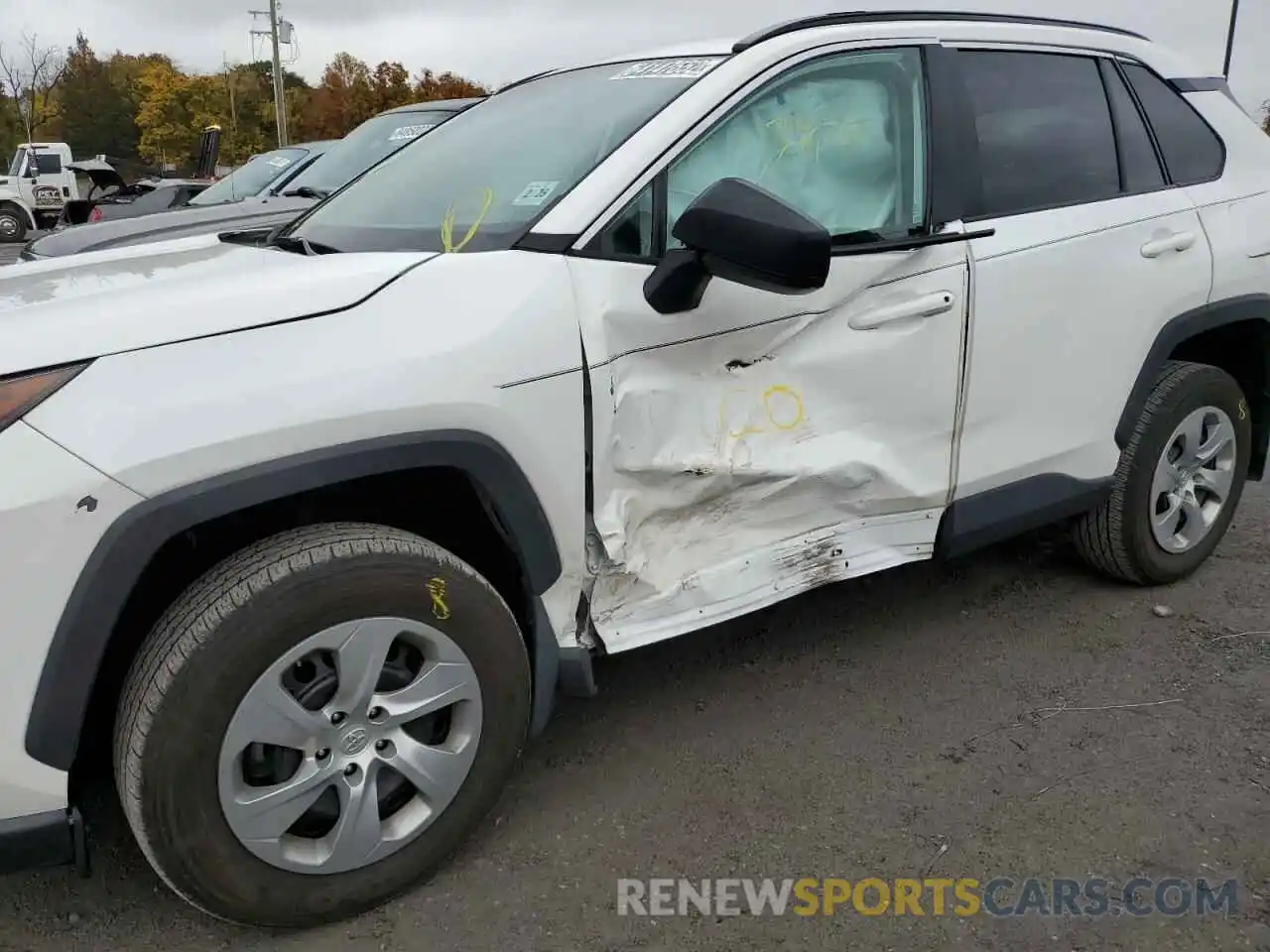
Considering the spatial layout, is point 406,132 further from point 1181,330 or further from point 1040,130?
point 1181,330

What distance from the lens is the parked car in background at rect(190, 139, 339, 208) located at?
7.61m

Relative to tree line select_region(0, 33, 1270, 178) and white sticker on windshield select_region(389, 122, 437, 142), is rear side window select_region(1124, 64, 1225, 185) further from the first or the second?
tree line select_region(0, 33, 1270, 178)

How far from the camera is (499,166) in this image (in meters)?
2.72

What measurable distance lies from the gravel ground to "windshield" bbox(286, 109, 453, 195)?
4.63m

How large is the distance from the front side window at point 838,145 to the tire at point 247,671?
3.71 feet

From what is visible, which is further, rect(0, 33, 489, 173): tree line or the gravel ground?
rect(0, 33, 489, 173): tree line

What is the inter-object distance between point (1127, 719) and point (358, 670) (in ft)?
6.99

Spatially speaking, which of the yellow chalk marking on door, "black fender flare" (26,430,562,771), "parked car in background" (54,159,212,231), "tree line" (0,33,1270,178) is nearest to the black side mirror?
the yellow chalk marking on door

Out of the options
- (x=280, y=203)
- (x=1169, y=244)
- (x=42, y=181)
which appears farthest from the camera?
(x=42, y=181)

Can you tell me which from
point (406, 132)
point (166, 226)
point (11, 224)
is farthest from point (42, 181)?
point (166, 226)

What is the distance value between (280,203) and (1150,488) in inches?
207

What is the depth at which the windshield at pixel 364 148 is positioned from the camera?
6.84 meters

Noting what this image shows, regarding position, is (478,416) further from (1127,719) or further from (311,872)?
(1127,719)

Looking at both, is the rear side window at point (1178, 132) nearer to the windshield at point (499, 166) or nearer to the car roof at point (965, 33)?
the car roof at point (965, 33)
